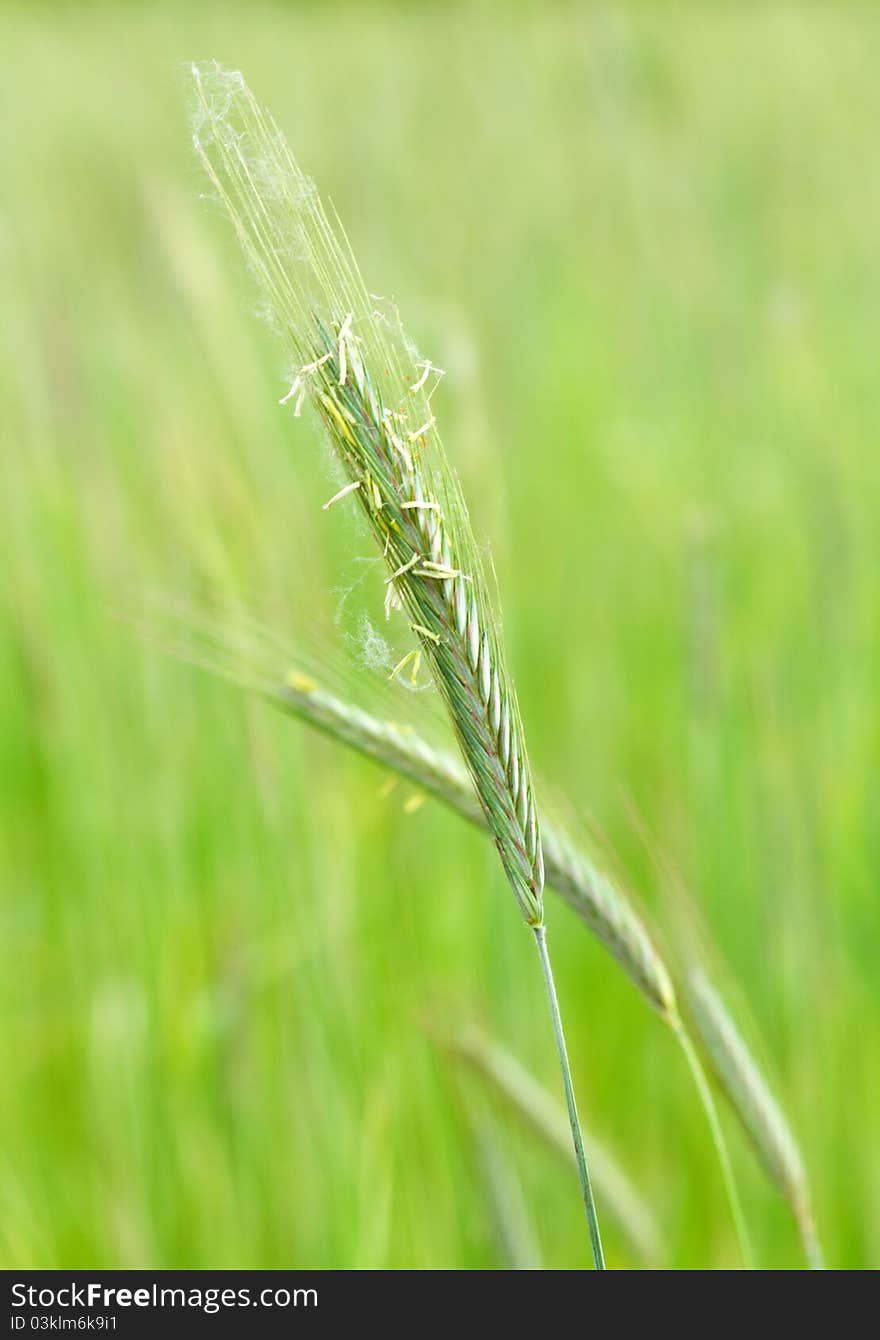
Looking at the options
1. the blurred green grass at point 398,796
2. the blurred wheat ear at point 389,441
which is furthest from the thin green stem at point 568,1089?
the blurred green grass at point 398,796

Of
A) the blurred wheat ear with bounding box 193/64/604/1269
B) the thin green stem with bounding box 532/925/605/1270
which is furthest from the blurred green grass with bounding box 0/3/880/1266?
the thin green stem with bounding box 532/925/605/1270

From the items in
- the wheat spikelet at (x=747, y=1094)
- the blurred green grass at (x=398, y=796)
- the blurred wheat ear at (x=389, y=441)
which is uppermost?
the blurred green grass at (x=398, y=796)

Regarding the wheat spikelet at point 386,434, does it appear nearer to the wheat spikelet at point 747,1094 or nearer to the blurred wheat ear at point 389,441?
the blurred wheat ear at point 389,441

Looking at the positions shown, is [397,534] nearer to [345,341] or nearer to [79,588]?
[345,341]

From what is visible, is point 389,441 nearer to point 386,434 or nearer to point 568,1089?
point 386,434

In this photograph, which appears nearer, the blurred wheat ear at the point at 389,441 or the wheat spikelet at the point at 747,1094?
the blurred wheat ear at the point at 389,441

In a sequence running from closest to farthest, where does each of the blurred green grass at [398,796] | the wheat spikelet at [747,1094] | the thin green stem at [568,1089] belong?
1. the thin green stem at [568,1089]
2. the wheat spikelet at [747,1094]
3. the blurred green grass at [398,796]

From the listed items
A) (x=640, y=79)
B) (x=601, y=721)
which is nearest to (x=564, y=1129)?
(x=601, y=721)

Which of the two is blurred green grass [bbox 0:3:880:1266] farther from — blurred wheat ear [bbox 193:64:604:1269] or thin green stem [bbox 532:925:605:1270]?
thin green stem [bbox 532:925:605:1270]

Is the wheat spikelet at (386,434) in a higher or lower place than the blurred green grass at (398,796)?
lower
